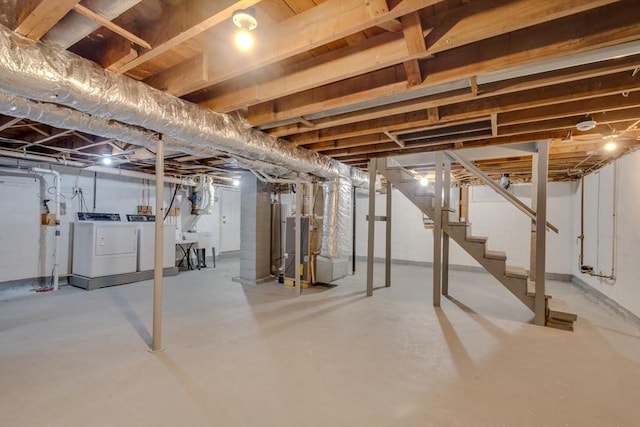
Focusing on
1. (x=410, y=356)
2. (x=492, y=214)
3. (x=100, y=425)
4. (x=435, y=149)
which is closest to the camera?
(x=100, y=425)

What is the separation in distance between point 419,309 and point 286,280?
2.23 metres

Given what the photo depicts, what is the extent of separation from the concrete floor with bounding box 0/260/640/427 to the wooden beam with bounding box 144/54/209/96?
83.8 inches

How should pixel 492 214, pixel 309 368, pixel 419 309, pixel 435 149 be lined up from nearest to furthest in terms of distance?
pixel 309 368
pixel 419 309
pixel 435 149
pixel 492 214

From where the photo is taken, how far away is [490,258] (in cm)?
376

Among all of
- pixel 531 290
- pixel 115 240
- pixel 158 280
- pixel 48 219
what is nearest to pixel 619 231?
pixel 531 290

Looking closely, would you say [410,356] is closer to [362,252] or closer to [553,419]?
[553,419]

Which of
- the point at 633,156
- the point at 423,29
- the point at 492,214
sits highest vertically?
the point at 423,29

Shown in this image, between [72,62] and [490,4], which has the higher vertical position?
[490,4]

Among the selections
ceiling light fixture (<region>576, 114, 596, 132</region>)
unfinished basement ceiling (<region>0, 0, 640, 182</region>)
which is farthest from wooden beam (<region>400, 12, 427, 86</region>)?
ceiling light fixture (<region>576, 114, 596, 132</region>)

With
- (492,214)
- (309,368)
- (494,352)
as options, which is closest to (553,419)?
(494,352)

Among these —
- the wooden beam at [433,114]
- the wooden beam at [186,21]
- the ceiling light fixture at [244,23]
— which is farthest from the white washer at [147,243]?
the wooden beam at [433,114]

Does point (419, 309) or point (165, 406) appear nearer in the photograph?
point (165, 406)

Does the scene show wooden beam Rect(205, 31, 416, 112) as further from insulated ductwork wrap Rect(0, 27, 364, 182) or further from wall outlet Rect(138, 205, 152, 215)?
wall outlet Rect(138, 205, 152, 215)

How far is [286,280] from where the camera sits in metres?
5.14
